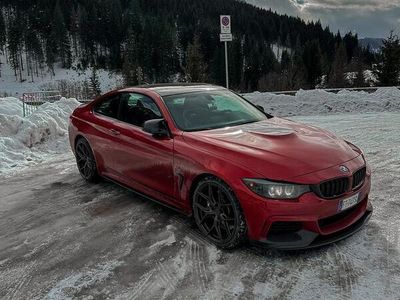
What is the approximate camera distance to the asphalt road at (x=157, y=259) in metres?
3.38

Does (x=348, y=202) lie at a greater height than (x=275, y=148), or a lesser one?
lesser

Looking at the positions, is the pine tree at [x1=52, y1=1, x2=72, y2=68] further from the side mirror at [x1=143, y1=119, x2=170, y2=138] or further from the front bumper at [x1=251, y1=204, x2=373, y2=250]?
the front bumper at [x1=251, y1=204, x2=373, y2=250]

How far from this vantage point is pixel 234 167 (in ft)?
12.4

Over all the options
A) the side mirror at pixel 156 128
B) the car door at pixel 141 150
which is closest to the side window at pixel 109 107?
the car door at pixel 141 150

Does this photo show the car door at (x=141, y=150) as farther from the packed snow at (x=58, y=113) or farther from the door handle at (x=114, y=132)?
the packed snow at (x=58, y=113)

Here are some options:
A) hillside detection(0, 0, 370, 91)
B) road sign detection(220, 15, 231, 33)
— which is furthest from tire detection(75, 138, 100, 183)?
hillside detection(0, 0, 370, 91)

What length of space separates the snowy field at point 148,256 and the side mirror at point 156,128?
1006 millimetres

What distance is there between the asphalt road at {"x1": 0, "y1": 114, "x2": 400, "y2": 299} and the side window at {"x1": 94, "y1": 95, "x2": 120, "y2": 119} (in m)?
1.16

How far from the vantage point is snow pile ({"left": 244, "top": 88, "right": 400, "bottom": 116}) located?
47.6 ft

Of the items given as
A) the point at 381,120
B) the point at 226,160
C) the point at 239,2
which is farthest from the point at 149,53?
the point at 226,160

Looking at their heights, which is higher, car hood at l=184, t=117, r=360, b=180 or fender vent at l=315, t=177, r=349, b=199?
car hood at l=184, t=117, r=360, b=180

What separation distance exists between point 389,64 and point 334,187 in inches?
1406

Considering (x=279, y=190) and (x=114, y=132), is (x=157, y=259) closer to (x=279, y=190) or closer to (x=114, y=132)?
(x=279, y=190)

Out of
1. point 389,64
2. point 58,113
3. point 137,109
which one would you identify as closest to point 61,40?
point 389,64
